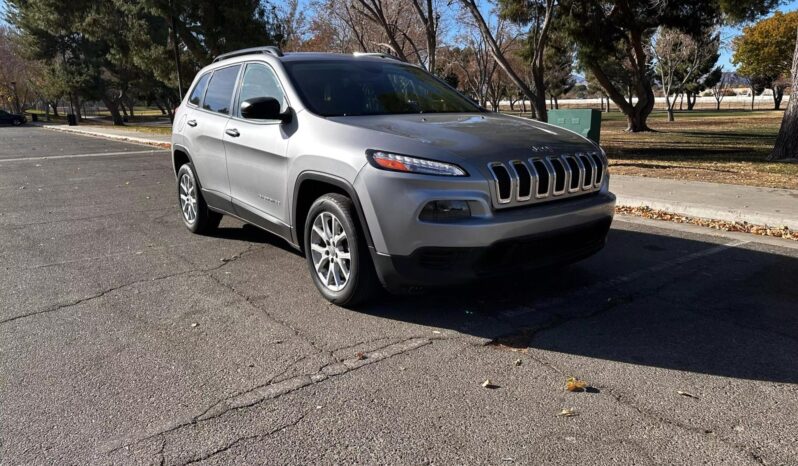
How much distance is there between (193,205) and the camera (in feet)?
21.2

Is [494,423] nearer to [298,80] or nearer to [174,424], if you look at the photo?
[174,424]

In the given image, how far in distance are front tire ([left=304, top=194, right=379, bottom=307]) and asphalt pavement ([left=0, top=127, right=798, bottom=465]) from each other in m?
0.18

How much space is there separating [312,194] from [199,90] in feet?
8.96

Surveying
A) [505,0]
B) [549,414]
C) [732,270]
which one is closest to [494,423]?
[549,414]

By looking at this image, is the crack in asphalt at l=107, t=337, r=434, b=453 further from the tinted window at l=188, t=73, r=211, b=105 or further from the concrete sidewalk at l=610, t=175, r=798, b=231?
the concrete sidewalk at l=610, t=175, r=798, b=231

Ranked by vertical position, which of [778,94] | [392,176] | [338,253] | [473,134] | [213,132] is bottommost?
[338,253]

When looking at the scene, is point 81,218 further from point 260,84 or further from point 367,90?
point 367,90

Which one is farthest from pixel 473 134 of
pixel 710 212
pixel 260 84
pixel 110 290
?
pixel 710 212

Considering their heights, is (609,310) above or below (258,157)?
below

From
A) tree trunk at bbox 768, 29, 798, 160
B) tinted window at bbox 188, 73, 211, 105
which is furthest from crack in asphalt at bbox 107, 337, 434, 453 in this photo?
tree trunk at bbox 768, 29, 798, 160

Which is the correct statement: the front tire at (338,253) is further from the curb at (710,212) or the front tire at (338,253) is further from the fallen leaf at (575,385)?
the curb at (710,212)

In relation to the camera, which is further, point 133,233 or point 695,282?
point 133,233

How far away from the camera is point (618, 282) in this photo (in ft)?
15.6

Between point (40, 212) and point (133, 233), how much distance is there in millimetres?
2346
